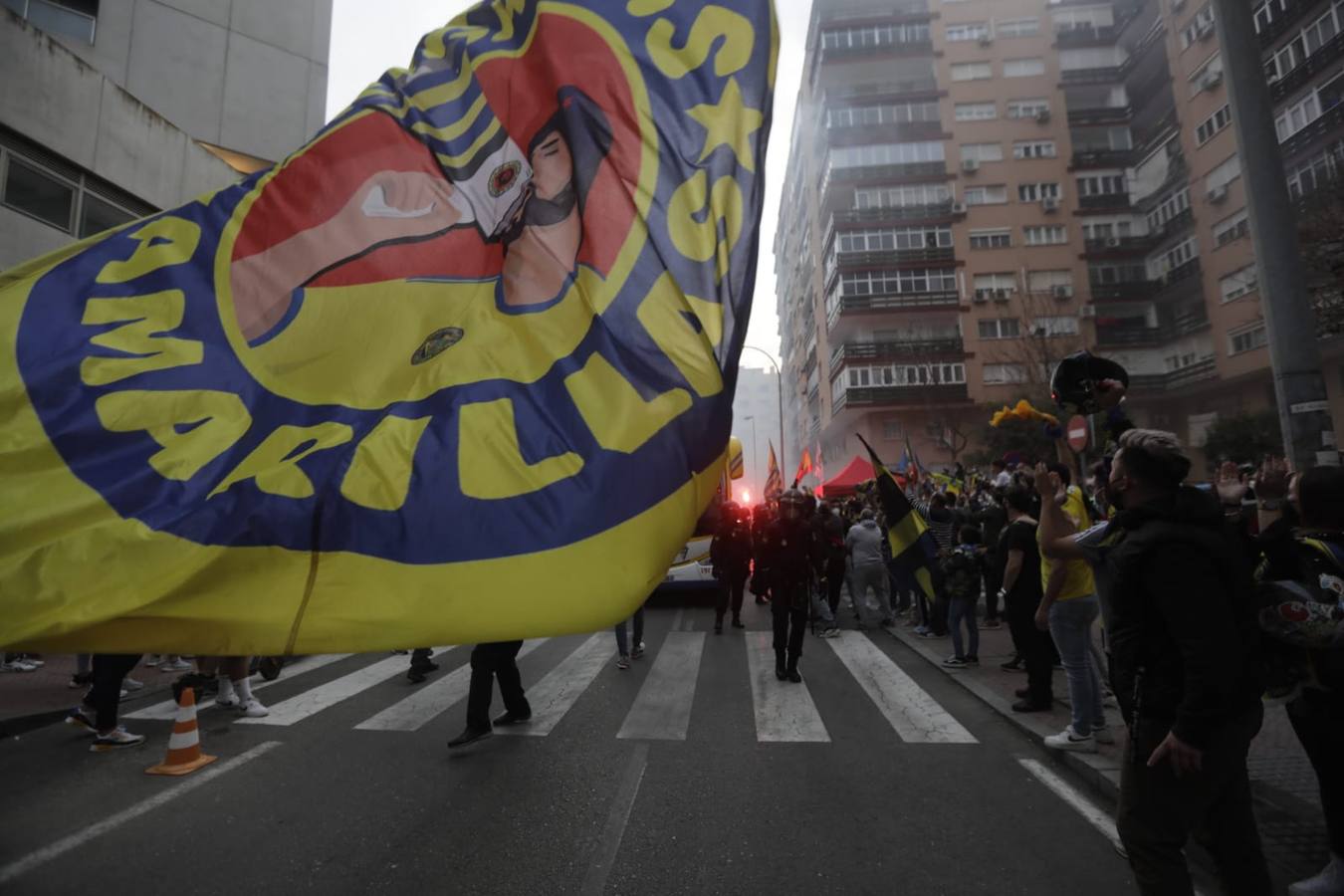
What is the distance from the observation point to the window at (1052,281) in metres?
41.2

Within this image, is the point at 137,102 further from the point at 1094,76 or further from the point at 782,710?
the point at 1094,76

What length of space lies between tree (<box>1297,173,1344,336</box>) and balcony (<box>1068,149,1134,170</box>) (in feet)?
81.6

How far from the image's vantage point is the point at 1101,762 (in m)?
4.59

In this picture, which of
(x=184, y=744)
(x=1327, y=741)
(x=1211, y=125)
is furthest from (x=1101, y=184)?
(x=184, y=744)

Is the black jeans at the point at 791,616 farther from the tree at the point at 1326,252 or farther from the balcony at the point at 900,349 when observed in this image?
the balcony at the point at 900,349

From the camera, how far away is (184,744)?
512 centimetres

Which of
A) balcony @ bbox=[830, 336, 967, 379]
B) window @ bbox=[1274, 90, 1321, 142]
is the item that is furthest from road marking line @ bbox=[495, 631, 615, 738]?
balcony @ bbox=[830, 336, 967, 379]

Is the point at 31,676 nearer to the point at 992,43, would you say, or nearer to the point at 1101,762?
the point at 1101,762

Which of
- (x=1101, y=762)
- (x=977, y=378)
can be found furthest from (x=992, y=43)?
(x=1101, y=762)

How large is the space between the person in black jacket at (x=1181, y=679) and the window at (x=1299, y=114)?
33669 millimetres

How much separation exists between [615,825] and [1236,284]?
40165 millimetres

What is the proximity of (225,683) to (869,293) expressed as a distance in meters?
41.0

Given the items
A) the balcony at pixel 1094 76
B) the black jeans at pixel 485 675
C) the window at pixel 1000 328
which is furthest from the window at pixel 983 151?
the black jeans at pixel 485 675

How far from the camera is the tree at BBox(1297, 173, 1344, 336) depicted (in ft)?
42.1
